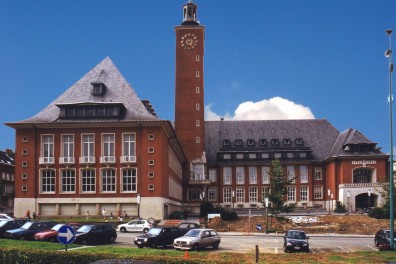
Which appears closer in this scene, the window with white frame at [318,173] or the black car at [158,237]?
the black car at [158,237]

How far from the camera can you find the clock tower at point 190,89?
9306 centimetres

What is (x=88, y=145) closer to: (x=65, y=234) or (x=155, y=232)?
(x=155, y=232)

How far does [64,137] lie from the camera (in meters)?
66.2

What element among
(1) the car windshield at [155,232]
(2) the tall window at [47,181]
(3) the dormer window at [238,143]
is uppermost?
(3) the dormer window at [238,143]

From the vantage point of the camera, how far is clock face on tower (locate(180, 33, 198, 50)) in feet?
307

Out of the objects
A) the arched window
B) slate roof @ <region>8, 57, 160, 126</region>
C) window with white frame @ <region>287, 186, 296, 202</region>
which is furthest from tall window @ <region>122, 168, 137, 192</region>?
window with white frame @ <region>287, 186, 296, 202</region>

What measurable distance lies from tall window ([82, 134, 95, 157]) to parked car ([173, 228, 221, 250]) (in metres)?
31.8

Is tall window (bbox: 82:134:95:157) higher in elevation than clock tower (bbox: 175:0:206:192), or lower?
lower

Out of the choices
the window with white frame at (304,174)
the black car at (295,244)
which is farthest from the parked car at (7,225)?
the window with white frame at (304,174)

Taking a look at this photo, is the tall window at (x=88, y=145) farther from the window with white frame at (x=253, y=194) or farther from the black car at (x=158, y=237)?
the window with white frame at (x=253, y=194)

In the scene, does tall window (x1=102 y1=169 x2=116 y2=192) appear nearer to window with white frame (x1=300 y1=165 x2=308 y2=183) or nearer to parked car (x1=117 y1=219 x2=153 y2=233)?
parked car (x1=117 y1=219 x2=153 y2=233)

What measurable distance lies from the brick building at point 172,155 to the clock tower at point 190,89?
162 mm

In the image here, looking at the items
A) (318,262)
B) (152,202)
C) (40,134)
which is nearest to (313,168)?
(152,202)

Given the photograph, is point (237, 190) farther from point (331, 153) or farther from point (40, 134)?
point (40, 134)
